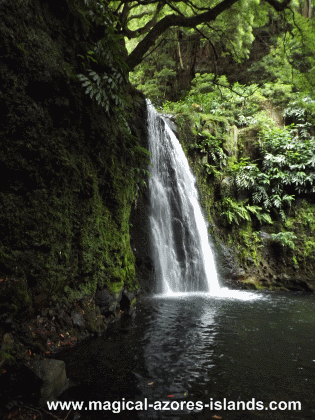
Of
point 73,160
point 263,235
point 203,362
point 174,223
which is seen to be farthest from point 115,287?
point 263,235

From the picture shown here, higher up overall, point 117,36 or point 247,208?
point 117,36

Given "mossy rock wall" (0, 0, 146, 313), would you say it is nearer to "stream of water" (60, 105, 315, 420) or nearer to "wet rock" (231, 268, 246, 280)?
"stream of water" (60, 105, 315, 420)

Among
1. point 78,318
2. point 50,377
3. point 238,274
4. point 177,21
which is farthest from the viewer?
point 238,274

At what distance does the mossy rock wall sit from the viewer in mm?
3141

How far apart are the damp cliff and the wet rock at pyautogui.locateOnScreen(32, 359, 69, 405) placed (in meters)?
0.30

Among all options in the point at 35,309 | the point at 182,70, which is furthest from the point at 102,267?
the point at 182,70

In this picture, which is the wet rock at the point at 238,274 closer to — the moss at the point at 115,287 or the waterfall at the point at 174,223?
the waterfall at the point at 174,223

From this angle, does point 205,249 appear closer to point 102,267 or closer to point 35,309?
point 102,267

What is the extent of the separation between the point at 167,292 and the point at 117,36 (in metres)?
6.41

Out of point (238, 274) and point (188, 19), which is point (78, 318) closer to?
point (188, 19)

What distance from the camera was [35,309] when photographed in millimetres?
3344

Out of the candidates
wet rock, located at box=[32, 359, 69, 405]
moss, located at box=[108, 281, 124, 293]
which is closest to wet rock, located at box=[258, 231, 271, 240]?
moss, located at box=[108, 281, 124, 293]

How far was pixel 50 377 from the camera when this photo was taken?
2.46 m

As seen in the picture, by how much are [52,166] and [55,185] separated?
0.86ft
